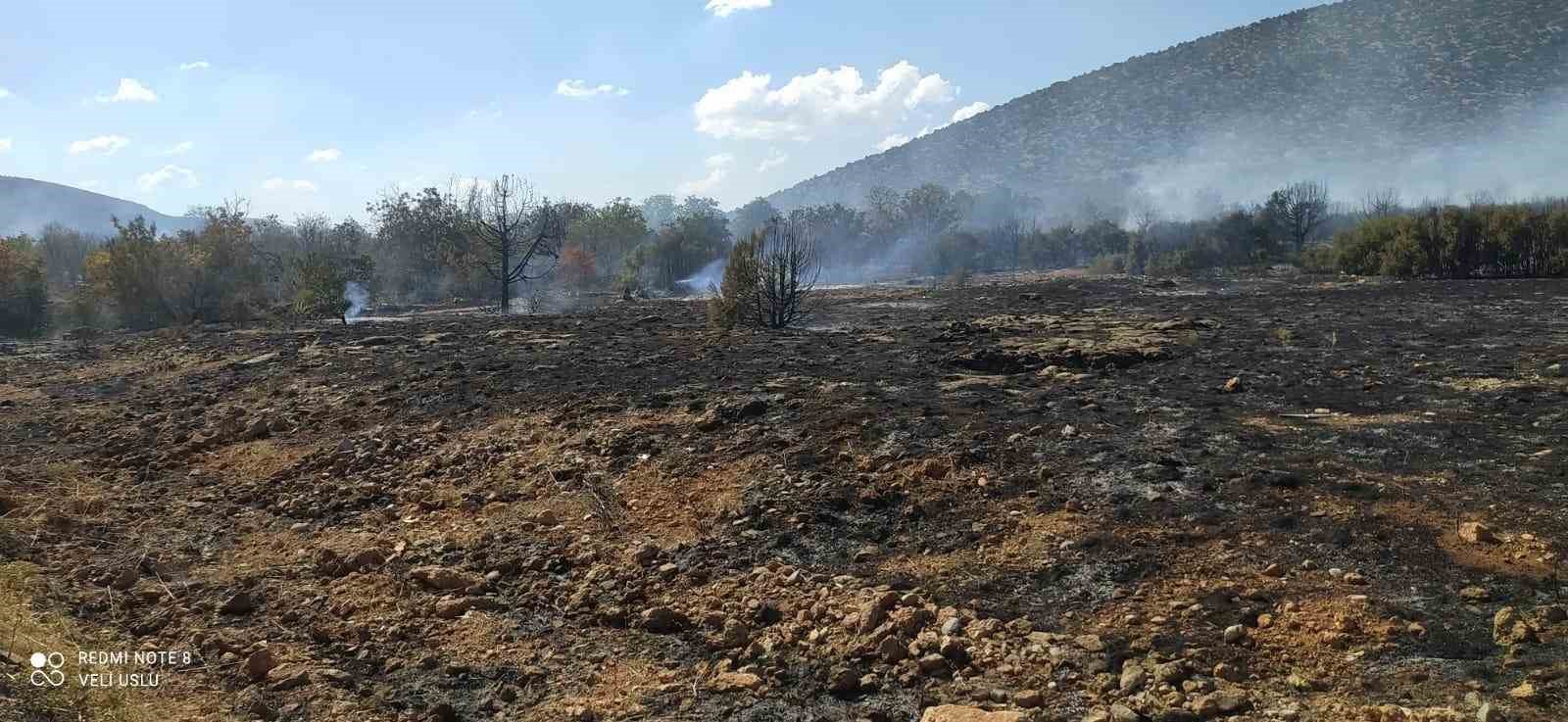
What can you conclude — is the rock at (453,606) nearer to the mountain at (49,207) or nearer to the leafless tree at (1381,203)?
the leafless tree at (1381,203)

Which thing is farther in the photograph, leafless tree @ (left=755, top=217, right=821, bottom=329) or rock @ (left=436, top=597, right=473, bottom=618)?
leafless tree @ (left=755, top=217, right=821, bottom=329)

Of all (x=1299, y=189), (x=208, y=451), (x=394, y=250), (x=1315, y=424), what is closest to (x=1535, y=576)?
(x=1315, y=424)

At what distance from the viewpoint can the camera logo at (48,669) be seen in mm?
4309

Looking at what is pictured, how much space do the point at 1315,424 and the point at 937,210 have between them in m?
71.0

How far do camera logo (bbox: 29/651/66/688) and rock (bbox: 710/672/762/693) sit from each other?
2.95 metres

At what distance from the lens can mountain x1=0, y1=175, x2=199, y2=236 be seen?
149125mm

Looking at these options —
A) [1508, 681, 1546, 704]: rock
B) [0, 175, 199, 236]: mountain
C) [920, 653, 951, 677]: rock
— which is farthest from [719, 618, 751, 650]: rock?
[0, 175, 199, 236]: mountain

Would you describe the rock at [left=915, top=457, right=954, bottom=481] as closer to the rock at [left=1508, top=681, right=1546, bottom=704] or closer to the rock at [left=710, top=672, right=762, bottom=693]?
the rock at [left=710, top=672, right=762, bottom=693]

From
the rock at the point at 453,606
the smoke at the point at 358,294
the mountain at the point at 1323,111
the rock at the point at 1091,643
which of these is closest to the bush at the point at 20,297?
the smoke at the point at 358,294

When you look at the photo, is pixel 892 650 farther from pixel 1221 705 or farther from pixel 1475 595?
pixel 1475 595

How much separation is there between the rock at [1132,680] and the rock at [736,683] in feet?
5.16

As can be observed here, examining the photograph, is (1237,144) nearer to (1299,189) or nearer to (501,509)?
(1299,189)

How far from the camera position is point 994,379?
1105 cm

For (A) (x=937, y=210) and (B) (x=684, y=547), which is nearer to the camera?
(B) (x=684, y=547)
